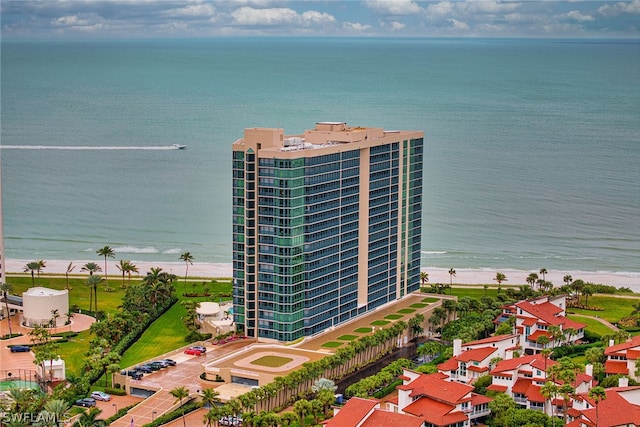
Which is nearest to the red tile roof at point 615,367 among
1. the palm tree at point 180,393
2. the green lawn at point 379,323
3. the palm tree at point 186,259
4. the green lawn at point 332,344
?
the green lawn at point 332,344

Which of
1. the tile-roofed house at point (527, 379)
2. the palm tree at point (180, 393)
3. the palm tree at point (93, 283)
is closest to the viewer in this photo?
the palm tree at point (180, 393)

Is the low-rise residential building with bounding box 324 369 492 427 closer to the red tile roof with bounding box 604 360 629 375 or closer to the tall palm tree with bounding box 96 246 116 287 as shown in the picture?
the red tile roof with bounding box 604 360 629 375

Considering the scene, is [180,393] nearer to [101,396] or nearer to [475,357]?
[101,396]

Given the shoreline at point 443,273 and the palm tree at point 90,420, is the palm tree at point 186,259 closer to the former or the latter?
the shoreline at point 443,273

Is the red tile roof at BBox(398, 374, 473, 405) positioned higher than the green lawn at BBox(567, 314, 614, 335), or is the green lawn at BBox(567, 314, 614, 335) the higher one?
the red tile roof at BBox(398, 374, 473, 405)

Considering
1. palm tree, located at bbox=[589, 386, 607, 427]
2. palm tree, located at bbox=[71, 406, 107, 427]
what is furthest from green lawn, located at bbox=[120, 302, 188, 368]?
palm tree, located at bbox=[589, 386, 607, 427]

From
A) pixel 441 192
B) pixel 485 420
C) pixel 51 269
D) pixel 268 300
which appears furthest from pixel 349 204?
pixel 441 192

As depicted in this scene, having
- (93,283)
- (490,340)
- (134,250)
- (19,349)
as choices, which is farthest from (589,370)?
(134,250)
